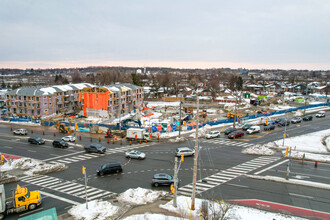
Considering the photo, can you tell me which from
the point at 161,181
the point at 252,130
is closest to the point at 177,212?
the point at 161,181

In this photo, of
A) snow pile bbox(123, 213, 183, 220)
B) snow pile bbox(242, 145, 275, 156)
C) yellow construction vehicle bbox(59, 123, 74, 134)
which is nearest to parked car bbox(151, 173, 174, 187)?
snow pile bbox(123, 213, 183, 220)

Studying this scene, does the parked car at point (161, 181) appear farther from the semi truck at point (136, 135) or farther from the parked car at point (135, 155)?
the semi truck at point (136, 135)

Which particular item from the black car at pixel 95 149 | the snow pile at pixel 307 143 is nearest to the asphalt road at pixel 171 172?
the black car at pixel 95 149

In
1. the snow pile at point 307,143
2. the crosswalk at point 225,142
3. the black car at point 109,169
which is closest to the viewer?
the black car at point 109,169

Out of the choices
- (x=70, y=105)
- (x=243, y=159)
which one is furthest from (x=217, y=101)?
(x=243, y=159)

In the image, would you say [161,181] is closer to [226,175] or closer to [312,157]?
[226,175]

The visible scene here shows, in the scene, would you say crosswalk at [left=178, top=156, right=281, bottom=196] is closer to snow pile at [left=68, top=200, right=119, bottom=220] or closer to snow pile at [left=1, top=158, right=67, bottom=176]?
snow pile at [left=68, top=200, right=119, bottom=220]
